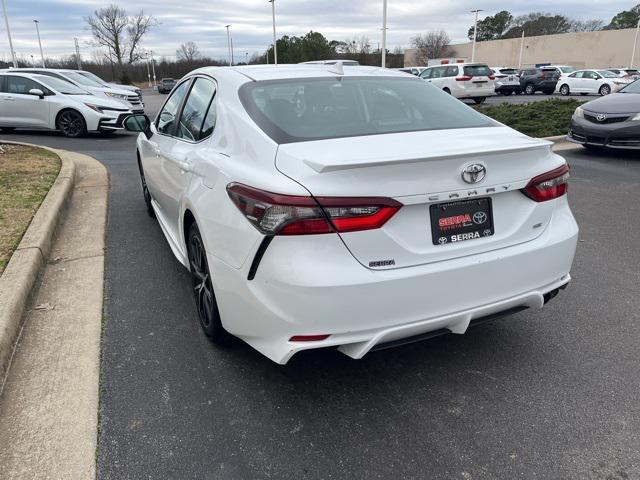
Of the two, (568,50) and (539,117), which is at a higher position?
(568,50)

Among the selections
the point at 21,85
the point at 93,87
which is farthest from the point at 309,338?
the point at 93,87

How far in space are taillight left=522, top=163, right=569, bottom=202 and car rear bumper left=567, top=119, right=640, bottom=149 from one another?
23.4ft

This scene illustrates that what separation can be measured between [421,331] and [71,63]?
98.9m

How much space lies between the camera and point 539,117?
43.5 ft

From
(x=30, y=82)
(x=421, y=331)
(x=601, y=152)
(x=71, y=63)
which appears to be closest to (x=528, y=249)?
(x=421, y=331)

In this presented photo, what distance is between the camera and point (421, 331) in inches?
97.6

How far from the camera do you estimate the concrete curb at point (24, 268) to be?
10.4 feet

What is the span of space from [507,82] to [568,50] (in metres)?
41.2

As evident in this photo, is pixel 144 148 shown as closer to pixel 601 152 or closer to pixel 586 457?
pixel 586 457

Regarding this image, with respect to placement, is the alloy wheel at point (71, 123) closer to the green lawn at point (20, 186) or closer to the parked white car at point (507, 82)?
the green lawn at point (20, 186)

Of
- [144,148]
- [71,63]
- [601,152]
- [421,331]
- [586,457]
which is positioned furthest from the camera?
[71,63]

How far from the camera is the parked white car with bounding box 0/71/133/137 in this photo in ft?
42.6

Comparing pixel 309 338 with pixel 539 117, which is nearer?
pixel 309 338

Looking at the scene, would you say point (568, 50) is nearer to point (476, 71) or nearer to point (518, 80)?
point (518, 80)
